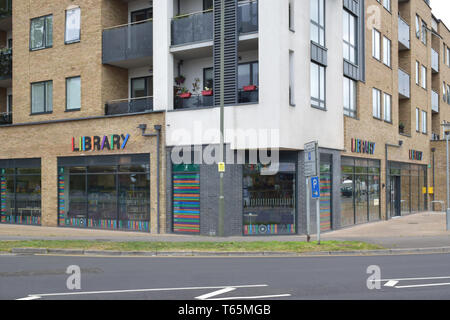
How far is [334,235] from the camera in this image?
720 inches

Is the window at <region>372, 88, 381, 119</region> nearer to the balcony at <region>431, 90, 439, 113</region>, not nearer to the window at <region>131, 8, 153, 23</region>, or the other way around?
the window at <region>131, 8, 153, 23</region>

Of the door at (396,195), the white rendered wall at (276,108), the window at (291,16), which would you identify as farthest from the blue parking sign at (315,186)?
the door at (396,195)

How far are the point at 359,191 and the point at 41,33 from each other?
16.9 metres

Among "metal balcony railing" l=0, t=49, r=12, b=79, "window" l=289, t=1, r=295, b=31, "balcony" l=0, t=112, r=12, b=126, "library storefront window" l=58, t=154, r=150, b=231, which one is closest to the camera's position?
"window" l=289, t=1, r=295, b=31

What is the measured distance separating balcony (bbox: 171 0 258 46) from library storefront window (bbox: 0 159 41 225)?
9232mm

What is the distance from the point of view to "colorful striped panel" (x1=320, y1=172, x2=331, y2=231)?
64.4 feet

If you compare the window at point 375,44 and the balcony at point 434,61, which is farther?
the balcony at point 434,61

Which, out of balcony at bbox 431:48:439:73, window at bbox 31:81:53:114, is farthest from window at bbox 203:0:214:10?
balcony at bbox 431:48:439:73

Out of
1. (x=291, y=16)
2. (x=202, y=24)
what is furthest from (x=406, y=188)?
(x=202, y=24)

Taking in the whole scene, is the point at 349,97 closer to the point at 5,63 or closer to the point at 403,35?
the point at 403,35

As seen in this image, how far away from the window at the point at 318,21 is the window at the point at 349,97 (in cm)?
303

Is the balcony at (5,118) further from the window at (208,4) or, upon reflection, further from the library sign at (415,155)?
the library sign at (415,155)

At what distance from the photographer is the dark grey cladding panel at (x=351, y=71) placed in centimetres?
2191
